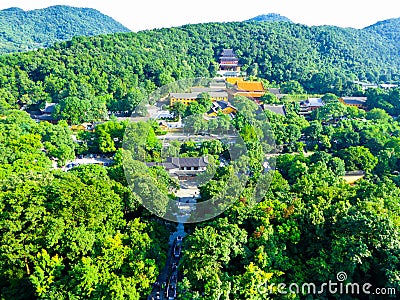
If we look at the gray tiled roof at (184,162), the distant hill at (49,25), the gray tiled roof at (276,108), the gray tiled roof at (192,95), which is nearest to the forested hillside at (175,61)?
the gray tiled roof at (192,95)

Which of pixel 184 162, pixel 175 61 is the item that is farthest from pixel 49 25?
pixel 184 162

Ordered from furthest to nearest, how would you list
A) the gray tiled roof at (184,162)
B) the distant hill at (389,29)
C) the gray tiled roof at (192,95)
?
the distant hill at (389,29) → the gray tiled roof at (192,95) → the gray tiled roof at (184,162)

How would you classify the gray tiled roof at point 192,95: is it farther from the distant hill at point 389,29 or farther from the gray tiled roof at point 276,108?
the distant hill at point 389,29

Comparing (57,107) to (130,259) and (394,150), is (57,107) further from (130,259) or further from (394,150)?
(394,150)

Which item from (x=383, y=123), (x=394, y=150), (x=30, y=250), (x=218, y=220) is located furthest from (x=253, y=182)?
(x=383, y=123)

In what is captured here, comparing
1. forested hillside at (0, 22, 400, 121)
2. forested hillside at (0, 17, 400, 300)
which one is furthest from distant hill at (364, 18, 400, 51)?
forested hillside at (0, 17, 400, 300)

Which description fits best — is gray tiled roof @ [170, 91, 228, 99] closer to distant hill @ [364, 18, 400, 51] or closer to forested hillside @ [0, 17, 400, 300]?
forested hillside @ [0, 17, 400, 300]
